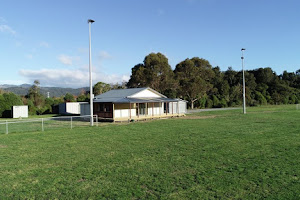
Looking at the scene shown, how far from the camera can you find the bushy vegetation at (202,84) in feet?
140

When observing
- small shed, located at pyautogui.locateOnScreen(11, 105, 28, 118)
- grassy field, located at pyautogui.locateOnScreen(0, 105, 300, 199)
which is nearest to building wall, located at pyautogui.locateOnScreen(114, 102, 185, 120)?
small shed, located at pyautogui.locateOnScreen(11, 105, 28, 118)

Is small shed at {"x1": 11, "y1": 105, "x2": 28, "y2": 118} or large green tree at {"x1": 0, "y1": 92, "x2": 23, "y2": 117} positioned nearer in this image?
small shed at {"x1": 11, "y1": 105, "x2": 28, "y2": 118}

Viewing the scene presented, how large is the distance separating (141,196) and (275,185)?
2.96 metres

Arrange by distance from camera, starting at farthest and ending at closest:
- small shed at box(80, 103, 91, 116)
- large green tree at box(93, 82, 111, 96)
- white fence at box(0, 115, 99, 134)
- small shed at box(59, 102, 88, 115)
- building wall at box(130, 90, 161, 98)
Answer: large green tree at box(93, 82, 111, 96), small shed at box(59, 102, 88, 115), small shed at box(80, 103, 91, 116), building wall at box(130, 90, 161, 98), white fence at box(0, 115, 99, 134)

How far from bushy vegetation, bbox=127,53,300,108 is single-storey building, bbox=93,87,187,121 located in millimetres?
11594

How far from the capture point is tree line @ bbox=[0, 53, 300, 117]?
126 feet

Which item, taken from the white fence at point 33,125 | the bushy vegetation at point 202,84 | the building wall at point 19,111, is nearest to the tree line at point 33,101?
the building wall at point 19,111

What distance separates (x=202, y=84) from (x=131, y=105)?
2068 centimetres

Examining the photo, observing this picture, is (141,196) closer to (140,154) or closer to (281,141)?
(140,154)

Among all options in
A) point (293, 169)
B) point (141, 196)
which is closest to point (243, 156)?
point (293, 169)

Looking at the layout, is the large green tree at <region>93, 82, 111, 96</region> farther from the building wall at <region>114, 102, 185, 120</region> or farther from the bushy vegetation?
the building wall at <region>114, 102, 185, 120</region>

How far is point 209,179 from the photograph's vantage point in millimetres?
5664

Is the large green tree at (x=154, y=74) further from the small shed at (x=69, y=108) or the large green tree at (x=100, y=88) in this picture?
the small shed at (x=69, y=108)

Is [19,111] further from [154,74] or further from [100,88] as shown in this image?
[154,74]
